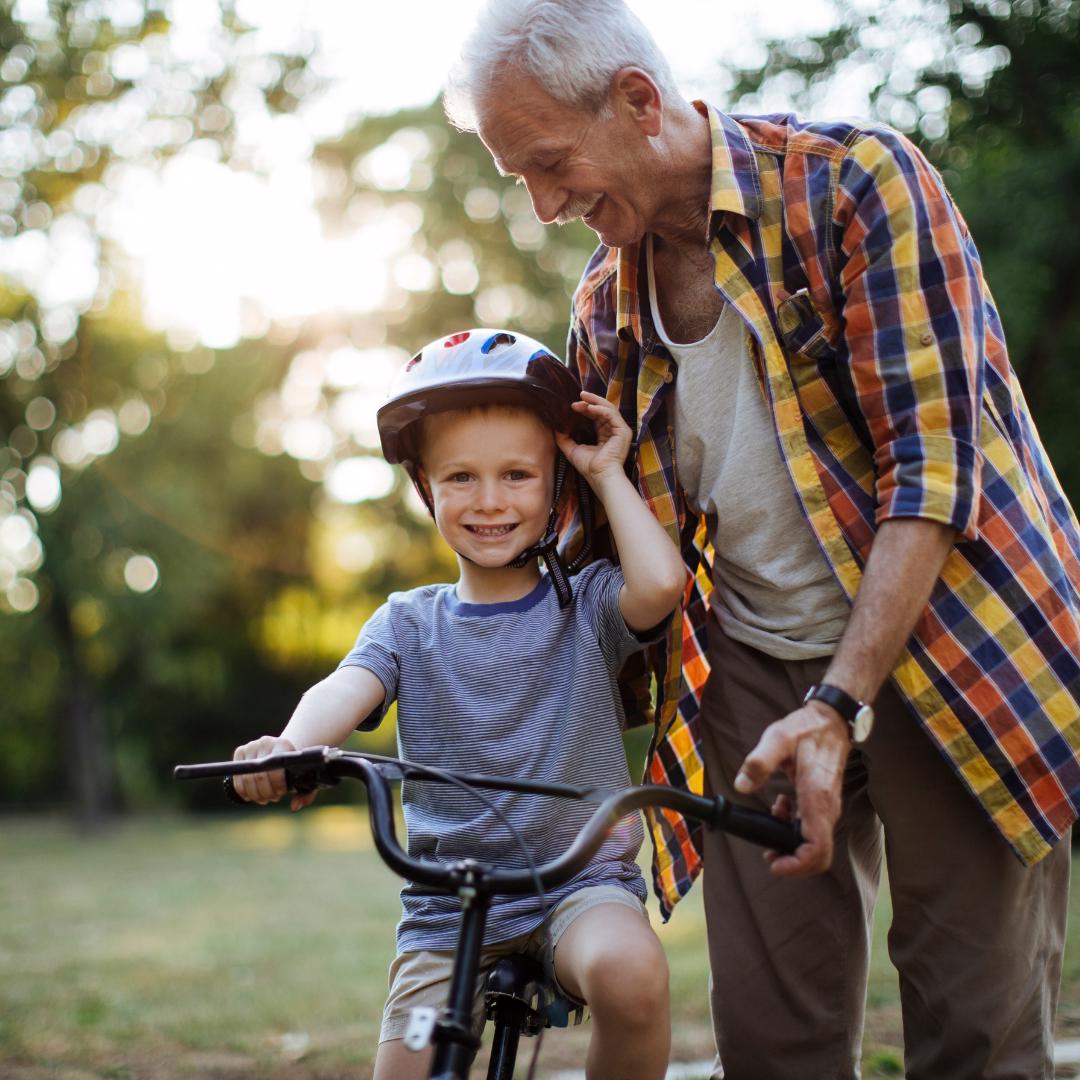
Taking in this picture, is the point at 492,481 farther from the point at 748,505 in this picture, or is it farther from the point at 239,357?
the point at 239,357

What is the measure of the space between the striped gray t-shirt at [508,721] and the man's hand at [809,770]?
62 cm

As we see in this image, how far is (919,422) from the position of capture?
2.65m

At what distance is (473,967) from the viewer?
2197mm

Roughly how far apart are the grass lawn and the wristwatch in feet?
9.50

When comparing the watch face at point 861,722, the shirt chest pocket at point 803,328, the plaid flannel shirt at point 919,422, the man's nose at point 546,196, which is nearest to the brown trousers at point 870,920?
the plaid flannel shirt at point 919,422

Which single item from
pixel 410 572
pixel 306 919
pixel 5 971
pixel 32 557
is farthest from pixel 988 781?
pixel 410 572

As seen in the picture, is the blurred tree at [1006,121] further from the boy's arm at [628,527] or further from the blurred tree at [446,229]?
the blurred tree at [446,229]

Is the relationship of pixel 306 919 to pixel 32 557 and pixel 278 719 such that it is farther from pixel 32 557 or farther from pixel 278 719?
pixel 278 719

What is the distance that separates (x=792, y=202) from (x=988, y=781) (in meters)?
1.28

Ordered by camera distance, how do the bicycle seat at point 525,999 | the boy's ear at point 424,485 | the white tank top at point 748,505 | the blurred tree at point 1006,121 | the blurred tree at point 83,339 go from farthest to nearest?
1. the blurred tree at point 83,339
2. the blurred tree at point 1006,121
3. the boy's ear at point 424,485
4. the white tank top at point 748,505
5. the bicycle seat at point 525,999


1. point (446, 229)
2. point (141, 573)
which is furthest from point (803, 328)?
point (446, 229)

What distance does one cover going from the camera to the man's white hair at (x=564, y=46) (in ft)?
9.66

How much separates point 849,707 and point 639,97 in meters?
1.40

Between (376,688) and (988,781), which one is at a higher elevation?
(376,688)
